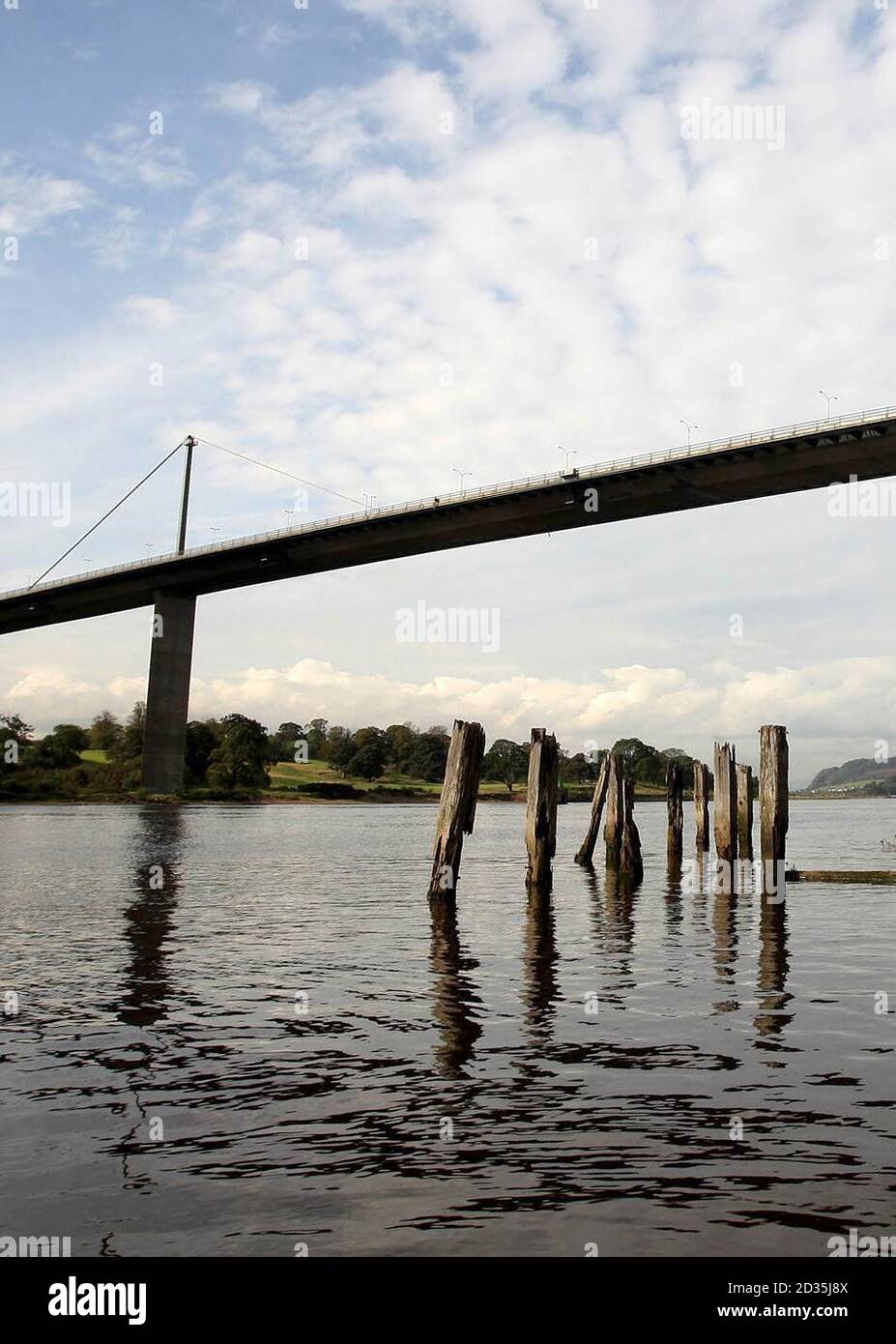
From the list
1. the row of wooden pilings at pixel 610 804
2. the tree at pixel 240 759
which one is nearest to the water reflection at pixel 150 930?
the row of wooden pilings at pixel 610 804

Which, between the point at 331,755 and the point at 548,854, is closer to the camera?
the point at 548,854

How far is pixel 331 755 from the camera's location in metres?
143

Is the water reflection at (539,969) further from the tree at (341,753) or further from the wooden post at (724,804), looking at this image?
the tree at (341,753)

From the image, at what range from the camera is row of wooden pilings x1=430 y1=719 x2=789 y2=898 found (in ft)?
63.7

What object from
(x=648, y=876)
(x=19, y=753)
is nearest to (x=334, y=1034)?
(x=648, y=876)

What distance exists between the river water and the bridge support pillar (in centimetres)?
5925

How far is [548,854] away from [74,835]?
3008 centimetres

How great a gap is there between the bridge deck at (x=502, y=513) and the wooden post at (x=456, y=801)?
44.4 meters

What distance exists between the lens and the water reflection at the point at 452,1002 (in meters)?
8.29

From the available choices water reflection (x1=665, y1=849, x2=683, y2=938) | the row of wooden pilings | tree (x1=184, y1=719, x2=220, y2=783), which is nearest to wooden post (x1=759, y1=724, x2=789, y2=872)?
the row of wooden pilings

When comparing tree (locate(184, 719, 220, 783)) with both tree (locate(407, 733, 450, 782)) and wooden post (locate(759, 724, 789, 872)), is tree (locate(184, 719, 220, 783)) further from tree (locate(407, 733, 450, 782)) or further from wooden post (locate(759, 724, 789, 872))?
wooden post (locate(759, 724, 789, 872))

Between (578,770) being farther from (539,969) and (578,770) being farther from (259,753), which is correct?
(539,969)
